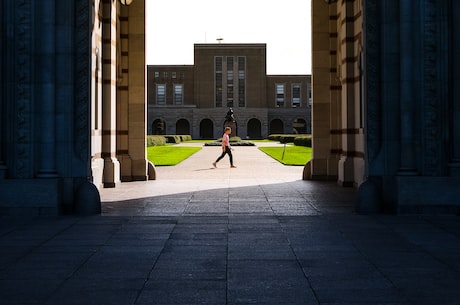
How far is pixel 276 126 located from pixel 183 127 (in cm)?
1660

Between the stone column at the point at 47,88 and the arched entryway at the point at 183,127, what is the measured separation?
8422 cm

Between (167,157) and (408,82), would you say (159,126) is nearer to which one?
(167,157)

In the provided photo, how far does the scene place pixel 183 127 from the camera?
94.8m

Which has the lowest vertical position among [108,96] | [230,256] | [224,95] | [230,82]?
[230,256]

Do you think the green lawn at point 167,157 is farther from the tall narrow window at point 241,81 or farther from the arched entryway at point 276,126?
the arched entryway at point 276,126

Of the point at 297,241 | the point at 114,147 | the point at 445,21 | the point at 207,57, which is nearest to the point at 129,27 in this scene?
the point at 114,147

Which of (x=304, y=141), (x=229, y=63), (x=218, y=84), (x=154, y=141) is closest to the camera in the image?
(x=304, y=141)

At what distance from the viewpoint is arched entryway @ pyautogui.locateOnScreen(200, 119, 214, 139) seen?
9412 centimetres

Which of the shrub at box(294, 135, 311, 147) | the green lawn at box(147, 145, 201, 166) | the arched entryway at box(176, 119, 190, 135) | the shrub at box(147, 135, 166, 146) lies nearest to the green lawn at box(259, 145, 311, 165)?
the green lawn at box(147, 145, 201, 166)

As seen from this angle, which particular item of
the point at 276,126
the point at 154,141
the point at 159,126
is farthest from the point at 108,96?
the point at 276,126

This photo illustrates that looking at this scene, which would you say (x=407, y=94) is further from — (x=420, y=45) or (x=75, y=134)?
(x=75, y=134)

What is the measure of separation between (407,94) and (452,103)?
2.79 ft

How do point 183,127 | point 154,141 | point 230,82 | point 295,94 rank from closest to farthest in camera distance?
point 154,141 < point 230,82 < point 183,127 < point 295,94

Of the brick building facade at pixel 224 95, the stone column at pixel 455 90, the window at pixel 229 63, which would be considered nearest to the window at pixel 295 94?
the brick building facade at pixel 224 95
